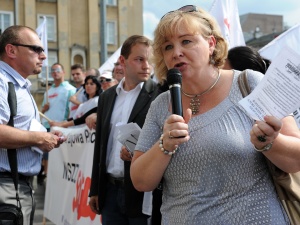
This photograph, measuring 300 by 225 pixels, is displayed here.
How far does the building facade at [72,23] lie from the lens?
37500 millimetres

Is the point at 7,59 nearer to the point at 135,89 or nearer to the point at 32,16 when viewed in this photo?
the point at 135,89

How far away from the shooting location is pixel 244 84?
87.0 inches

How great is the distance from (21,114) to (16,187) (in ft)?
1.69

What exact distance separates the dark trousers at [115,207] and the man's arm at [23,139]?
0.58m

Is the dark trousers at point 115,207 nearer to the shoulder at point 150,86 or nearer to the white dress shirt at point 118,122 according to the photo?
the white dress shirt at point 118,122

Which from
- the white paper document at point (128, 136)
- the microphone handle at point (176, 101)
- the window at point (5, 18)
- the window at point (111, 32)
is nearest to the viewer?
the microphone handle at point (176, 101)

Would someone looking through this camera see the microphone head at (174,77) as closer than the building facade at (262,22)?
Yes

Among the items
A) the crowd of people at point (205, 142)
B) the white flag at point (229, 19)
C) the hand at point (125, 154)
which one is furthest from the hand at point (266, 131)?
the white flag at point (229, 19)

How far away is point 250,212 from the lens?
6.77ft

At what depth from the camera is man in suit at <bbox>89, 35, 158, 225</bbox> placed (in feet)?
12.3

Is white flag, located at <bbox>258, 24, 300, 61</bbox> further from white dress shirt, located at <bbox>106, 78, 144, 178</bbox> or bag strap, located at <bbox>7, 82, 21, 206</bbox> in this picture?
bag strap, located at <bbox>7, 82, 21, 206</bbox>

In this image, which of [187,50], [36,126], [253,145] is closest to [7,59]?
[36,126]

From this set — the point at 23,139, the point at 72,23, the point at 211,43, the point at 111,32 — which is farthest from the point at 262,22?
the point at 211,43

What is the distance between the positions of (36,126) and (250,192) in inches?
79.2
